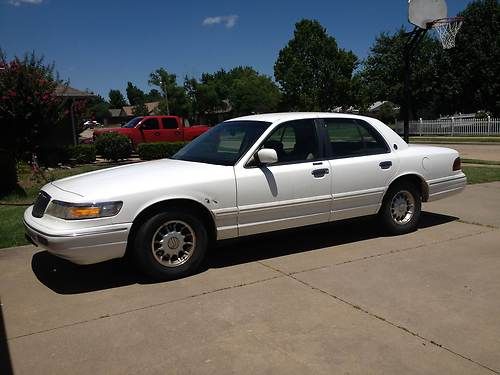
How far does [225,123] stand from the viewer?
21.2ft

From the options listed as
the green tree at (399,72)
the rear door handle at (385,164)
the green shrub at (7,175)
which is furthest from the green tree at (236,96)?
the rear door handle at (385,164)

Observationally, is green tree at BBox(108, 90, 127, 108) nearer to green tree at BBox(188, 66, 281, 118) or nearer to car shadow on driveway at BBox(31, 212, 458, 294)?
green tree at BBox(188, 66, 281, 118)

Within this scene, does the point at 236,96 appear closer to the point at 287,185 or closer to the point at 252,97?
the point at 252,97

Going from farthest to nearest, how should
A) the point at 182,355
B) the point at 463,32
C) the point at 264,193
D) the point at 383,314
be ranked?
the point at 463,32 → the point at 264,193 → the point at 383,314 → the point at 182,355

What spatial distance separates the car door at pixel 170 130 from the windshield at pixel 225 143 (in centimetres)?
1686

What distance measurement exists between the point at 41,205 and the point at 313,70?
182ft

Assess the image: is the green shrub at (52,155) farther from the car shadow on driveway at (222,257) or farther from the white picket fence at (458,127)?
the white picket fence at (458,127)

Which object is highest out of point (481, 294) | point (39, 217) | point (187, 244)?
point (39, 217)

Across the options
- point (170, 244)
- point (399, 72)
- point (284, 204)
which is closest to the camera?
point (170, 244)

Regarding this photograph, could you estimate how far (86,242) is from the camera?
4.63 m

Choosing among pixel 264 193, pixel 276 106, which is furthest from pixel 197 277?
pixel 276 106

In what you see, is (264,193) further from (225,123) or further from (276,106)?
(276,106)

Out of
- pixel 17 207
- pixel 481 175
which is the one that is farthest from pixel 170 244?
pixel 481 175

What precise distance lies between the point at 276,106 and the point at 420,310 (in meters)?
67.2
